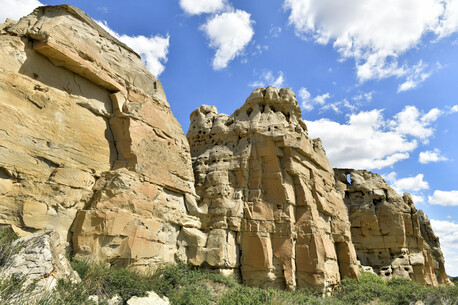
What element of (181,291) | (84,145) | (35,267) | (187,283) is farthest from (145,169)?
(35,267)

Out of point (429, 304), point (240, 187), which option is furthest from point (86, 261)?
point (429, 304)

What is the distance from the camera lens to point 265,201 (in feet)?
48.1

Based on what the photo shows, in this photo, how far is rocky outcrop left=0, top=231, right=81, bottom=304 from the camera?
221 inches

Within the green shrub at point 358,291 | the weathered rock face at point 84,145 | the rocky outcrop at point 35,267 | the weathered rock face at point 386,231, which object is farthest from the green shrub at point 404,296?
the rocky outcrop at point 35,267

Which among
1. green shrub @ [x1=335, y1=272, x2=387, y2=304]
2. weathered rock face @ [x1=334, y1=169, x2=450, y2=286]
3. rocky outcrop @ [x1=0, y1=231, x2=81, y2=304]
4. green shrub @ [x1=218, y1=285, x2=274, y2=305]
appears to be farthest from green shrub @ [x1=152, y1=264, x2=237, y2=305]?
weathered rock face @ [x1=334, y1=169, x2=450, y2=286]

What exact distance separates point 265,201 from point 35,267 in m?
10.1

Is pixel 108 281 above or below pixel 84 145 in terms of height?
below

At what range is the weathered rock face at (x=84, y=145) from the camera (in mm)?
8680

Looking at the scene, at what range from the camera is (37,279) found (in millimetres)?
5879

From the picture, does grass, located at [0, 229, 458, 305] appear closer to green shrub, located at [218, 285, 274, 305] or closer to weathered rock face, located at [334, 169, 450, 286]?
green shrub, located at [218, 285, 274, 305]

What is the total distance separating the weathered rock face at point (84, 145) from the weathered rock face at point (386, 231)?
19209mm

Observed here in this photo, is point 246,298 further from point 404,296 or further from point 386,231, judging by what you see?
point 386,231

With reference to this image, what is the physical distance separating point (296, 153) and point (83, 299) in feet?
37.9

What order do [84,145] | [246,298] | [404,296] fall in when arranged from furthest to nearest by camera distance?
[404,296], [84,145], [246,298]
